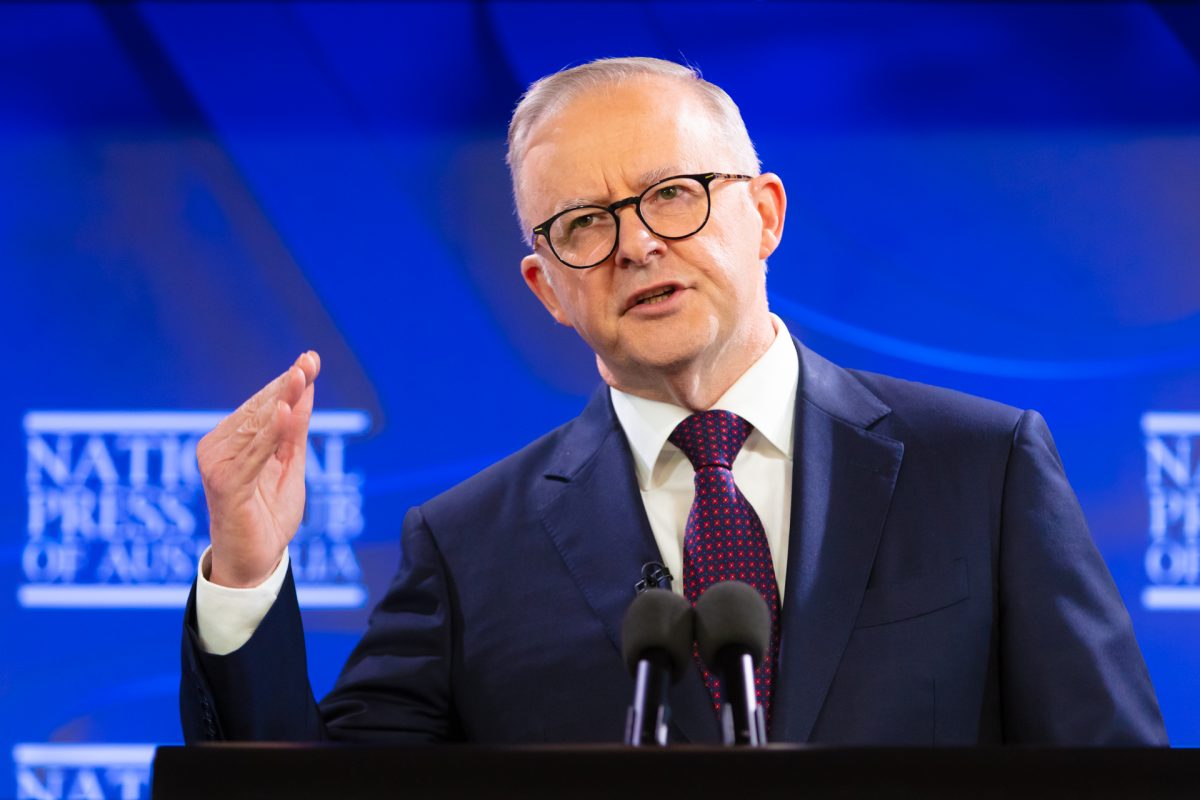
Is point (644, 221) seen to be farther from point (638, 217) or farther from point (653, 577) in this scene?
point (653, 577)

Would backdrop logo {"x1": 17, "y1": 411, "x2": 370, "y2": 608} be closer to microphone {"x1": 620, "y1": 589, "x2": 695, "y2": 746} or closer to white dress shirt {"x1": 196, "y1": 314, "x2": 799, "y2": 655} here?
white dress shirt {"x1": 196, "y1": 314, "x2": 799, "y2": 655}

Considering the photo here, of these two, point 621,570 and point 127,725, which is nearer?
point 621,570

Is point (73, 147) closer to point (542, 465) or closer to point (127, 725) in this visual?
point (127, 725)

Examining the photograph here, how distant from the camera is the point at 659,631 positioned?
137 cm

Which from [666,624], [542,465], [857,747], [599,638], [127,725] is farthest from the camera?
[127,725]

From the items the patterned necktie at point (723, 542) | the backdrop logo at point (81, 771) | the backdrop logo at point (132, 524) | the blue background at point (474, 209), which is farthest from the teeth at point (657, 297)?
the backdrop logo at point (81, 771)

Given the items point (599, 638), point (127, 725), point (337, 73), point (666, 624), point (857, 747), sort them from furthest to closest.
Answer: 1. point (337, 73)
2. point (127, 725)
3. point (599, 638)
4. point (666, 624)
5. point (857, 747)

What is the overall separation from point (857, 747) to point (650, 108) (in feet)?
4.27

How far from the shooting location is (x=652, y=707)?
135cm

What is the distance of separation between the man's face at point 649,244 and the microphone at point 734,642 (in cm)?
84

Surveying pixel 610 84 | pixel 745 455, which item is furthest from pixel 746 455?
pixel 610 84

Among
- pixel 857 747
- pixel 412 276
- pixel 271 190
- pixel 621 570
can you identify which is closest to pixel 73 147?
pixel 271 190

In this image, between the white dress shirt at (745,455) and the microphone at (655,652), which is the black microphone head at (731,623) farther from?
the white dress shirt at (745,455)

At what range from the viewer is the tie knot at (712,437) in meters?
2.22
